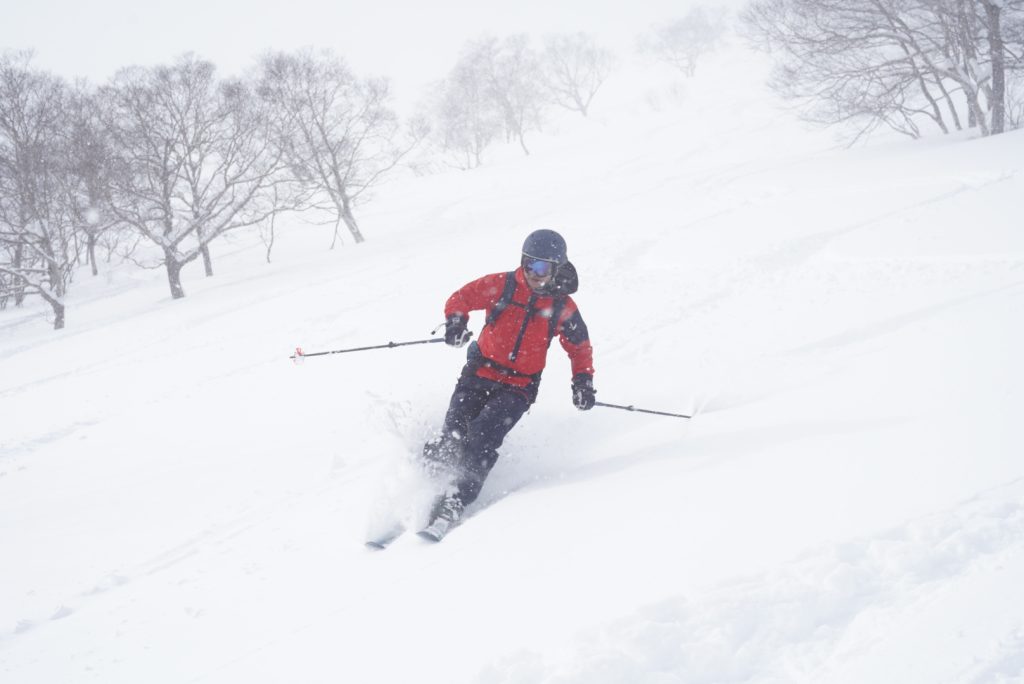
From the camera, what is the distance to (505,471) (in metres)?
4.58

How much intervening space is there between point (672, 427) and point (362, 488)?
8.50 ft

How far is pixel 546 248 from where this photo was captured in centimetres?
422

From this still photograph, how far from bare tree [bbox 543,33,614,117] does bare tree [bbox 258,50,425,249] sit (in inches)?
1304

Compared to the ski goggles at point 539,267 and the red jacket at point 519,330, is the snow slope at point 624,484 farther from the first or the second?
the ski goggles at point 539,267

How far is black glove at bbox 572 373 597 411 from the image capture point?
4.42m

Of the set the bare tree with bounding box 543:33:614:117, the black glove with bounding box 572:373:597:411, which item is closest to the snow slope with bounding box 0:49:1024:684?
the black glove with bounding box 572:373:597:411

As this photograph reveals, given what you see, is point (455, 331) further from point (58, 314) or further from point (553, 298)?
point (58, 314)

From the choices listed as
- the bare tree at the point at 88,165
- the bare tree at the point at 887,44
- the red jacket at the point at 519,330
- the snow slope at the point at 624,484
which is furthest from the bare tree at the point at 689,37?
the red jacket at the point at 519,330

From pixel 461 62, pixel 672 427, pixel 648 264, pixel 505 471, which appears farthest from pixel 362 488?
pixel 461 62

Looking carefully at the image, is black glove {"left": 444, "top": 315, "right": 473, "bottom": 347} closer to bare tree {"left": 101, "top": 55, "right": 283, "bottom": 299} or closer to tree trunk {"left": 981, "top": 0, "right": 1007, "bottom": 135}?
tree trunk {"left": 981, "top": 0, "right": 1007, "bottom": 135}

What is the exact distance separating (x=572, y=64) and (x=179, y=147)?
4254cm

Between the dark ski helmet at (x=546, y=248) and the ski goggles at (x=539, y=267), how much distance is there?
2 centimetres

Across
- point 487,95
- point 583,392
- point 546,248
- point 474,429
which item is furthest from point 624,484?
point 487,95

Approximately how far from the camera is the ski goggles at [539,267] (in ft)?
13.9
